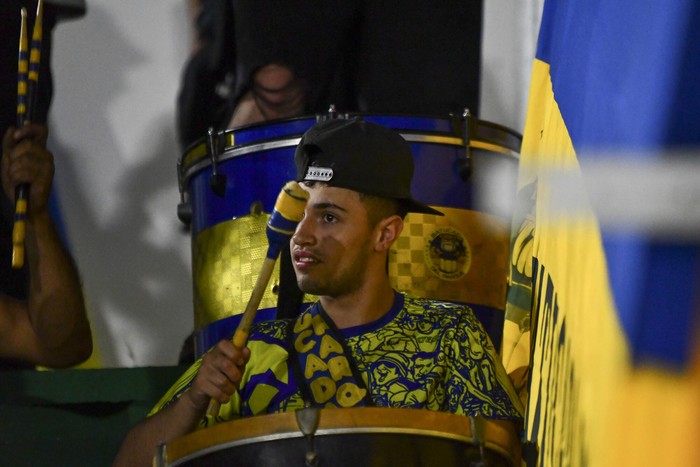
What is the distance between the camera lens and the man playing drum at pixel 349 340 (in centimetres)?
198

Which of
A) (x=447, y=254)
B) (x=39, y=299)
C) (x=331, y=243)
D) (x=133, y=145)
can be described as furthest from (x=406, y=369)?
(x=133, y=145)

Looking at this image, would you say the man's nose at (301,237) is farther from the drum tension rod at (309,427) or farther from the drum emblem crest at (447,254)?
the drum emblem crest at (447,254)

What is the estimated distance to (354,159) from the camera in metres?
2.13

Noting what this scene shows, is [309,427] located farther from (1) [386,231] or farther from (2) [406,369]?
(1) [386,231]

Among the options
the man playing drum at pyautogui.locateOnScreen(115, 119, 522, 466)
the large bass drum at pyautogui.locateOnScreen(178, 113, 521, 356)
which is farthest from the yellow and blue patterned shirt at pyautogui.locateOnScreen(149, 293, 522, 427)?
the large bass drum at pyautogui.locateOnScreen(178, 113, 521, 356)

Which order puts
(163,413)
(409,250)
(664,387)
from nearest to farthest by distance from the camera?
1. (664,387)
2. (163,413)
3. (409,250)

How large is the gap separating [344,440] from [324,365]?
15.3 inches

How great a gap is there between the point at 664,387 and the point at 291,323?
150 cm

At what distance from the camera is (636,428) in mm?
692

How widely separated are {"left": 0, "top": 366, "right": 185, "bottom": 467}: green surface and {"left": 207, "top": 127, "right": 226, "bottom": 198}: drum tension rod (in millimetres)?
463

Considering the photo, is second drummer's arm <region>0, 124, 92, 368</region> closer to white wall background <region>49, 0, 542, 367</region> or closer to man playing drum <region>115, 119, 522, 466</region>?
white wall background <region>49, 0, 542, 367</region>

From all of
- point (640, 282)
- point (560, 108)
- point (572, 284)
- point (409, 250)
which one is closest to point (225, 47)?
point (409, 250)

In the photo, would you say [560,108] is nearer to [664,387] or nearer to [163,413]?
[664,387]

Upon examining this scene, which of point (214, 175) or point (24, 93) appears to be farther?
point (24, 93)
